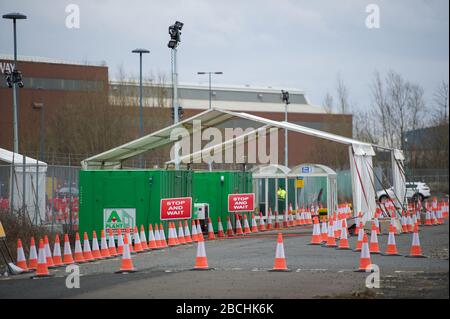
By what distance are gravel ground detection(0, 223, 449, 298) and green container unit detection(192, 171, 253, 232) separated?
814 centimetres

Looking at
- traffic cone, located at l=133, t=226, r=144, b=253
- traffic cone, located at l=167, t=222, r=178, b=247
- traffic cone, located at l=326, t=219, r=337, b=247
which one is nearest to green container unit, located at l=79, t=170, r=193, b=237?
traffic cone, located at l=167, t=222, r=178, b=247

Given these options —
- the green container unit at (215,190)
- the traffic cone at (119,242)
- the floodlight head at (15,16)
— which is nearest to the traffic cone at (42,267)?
the traffic cone at (119,242)

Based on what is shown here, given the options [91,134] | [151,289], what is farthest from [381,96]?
[151,289]

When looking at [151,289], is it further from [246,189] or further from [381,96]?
[381,96]

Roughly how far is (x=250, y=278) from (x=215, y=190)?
15832 millimetres

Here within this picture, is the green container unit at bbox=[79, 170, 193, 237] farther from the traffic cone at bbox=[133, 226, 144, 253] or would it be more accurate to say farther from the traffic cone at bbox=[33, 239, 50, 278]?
the traffic cone at bbox=[33, 239, 50, 278]

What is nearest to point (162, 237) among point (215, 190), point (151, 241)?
point (151, 241)

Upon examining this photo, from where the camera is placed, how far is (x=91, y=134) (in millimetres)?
60750

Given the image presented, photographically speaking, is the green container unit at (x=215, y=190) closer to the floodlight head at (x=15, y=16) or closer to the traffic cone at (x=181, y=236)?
the traffic cone at (x=181, y=236)

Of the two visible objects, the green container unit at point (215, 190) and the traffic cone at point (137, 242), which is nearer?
the traffic cone at point (137, 242)

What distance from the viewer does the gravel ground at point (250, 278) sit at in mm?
13836

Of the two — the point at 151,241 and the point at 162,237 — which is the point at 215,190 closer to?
the point at 162,237

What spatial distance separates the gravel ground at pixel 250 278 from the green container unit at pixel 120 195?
3.40 meters

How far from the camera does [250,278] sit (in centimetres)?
1609
